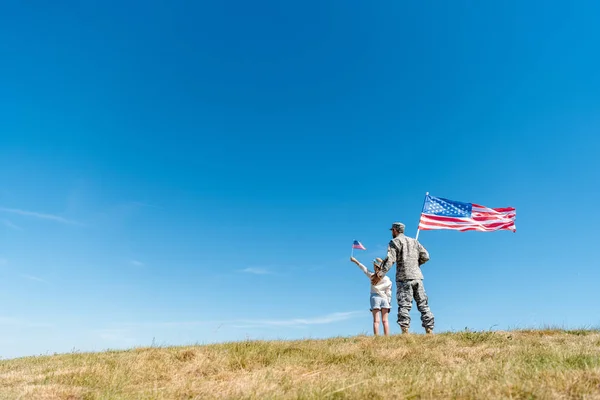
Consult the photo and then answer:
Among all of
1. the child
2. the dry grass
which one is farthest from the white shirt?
the dry grass

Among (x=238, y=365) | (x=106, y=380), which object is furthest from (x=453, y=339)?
(x=106, y=380)

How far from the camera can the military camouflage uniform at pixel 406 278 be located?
10859 mm

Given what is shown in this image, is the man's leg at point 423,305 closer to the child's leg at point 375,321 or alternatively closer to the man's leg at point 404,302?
the man's leg at point 404,302

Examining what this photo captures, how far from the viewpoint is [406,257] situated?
11.2 meters

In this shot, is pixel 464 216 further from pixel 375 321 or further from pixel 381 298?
pixel 375 321

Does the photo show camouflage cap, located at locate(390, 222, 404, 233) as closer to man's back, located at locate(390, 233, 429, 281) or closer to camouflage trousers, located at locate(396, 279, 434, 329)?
man's back, located at locate(390, 233, 429, 281)

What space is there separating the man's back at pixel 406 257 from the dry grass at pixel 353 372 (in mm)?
1894

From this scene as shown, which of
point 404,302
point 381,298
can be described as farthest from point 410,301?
point 381,298

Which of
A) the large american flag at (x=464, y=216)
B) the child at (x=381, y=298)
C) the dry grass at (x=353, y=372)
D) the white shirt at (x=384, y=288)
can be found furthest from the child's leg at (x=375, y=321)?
the large american flag at (x=464, y=216)

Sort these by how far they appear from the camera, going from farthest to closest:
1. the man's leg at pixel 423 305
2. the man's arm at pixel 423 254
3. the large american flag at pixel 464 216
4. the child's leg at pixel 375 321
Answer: the large american flag at pixel 464 216 → the man's arm at pixel 423 254 → the child's leg at pixel 375 321 → the man's leg at pixel 423 305

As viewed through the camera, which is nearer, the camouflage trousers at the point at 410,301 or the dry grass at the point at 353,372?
the dry grass at the point at 353,372

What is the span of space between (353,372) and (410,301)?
510 cm

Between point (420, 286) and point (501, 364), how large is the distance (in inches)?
207

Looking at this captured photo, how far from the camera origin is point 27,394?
5.48 meters
